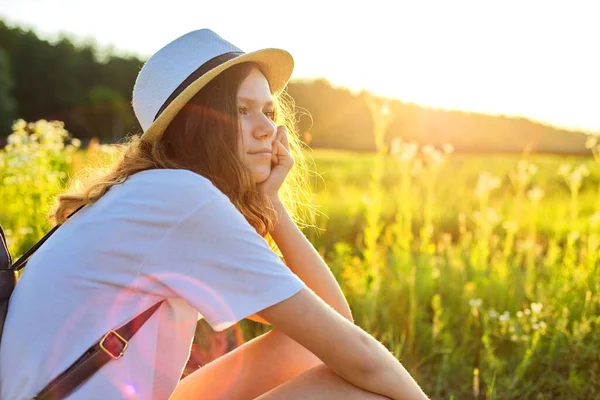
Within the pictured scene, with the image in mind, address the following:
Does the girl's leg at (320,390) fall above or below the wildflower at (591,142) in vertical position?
below

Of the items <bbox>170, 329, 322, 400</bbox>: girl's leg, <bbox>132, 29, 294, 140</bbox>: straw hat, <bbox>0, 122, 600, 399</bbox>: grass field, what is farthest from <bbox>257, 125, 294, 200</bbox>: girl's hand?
<bbox>0, 122, 600, 399</bbox>: grass field

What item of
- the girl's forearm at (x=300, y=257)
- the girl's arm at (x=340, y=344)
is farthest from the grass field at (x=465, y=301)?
the girl's arm at (x=340, y=344)

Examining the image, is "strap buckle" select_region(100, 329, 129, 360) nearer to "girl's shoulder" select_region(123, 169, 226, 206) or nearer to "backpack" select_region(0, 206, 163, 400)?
"backpack" select_region(0, 206, 163, 400)

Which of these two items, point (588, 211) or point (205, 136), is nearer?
point (205, 136)

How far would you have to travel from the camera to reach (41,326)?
5.36 ft

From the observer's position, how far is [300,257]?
239 cm

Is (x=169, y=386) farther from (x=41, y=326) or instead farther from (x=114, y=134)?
(x=114, y=134)

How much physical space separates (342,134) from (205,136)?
24775 mm

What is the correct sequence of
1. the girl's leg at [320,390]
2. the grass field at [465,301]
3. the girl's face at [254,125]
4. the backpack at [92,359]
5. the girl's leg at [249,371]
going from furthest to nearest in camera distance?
the grass field at [465,301] → the girl's leg at [249,371] → the girl's face at [254,125] → the girl's leg at [320,390] → the backpack at [92,359]

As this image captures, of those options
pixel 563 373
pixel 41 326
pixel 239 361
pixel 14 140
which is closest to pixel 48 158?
pixel 14 140

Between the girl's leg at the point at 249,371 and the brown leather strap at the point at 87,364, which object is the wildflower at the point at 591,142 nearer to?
the girl's leg at the point at 249,371

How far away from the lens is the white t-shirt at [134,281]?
1624mm

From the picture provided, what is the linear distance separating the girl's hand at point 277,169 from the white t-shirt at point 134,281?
2.28 feet

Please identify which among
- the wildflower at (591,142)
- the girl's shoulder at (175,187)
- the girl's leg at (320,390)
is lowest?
the girl's leg at (320,390)
